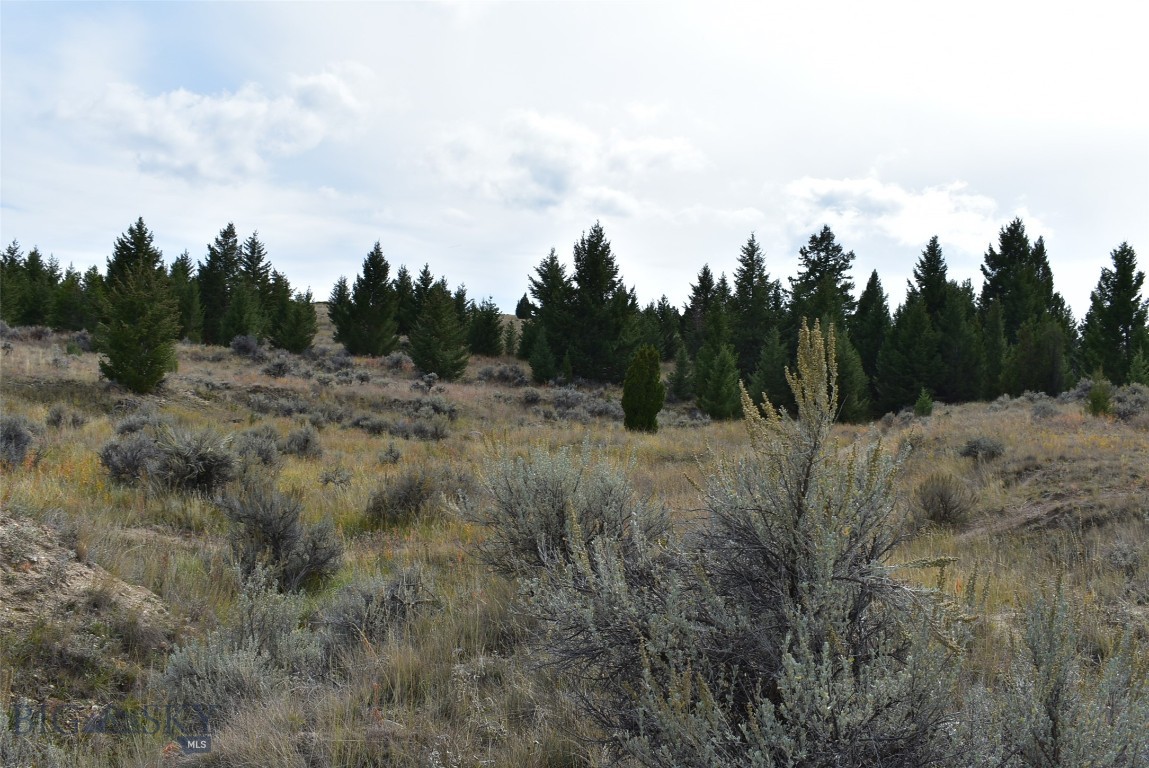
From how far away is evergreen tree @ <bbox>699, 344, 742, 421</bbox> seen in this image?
31.9m

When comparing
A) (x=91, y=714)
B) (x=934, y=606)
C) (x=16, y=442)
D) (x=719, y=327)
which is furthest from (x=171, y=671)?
(x=719, y=327)

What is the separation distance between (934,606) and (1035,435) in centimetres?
1406

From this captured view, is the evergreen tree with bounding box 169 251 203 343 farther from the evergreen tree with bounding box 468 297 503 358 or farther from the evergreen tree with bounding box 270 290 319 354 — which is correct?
the evergreen tree with bounding box 468 297 503 358

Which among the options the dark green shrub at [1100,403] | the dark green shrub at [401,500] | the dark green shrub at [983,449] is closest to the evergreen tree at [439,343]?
the dark green shrub at [401,500]

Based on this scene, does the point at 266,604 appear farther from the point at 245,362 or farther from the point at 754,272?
the point at 754,272

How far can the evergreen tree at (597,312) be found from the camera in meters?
40.2

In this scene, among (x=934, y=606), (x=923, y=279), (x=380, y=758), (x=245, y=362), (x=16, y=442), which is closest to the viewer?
(x=934, y=606)

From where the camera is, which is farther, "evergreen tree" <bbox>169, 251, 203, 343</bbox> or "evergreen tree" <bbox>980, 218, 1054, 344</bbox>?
"evergreen tree" <bbox>980, 218, 1054, 344</bbox>

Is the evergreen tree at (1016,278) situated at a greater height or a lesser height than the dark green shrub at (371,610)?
greater

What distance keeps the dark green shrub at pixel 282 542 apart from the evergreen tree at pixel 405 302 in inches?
1775

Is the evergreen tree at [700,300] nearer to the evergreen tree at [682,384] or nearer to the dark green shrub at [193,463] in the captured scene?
the evergreen tree at [682,384]

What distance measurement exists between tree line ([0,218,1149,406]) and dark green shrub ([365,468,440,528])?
24.0 metres

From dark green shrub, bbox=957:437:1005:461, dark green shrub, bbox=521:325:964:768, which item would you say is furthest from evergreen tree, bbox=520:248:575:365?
dark green shrub, bbox=521:325:964:768

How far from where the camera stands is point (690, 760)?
2033 mm
